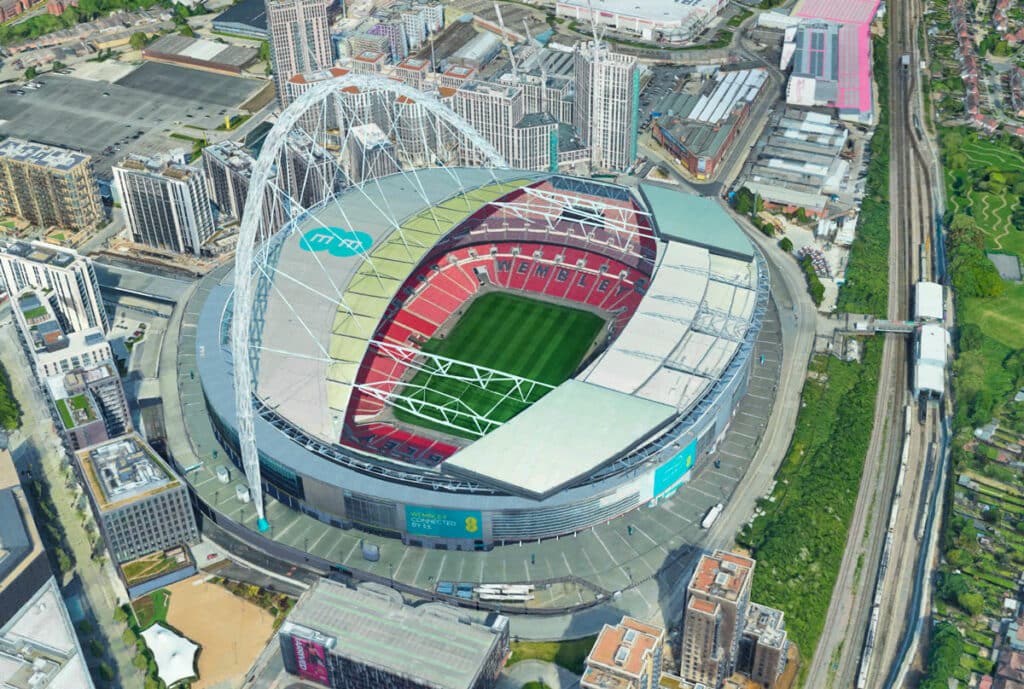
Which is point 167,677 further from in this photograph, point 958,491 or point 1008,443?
point 1008,443

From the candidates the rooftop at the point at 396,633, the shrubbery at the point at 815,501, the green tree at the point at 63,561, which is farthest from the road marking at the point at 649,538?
the green tree at the point at 63,561

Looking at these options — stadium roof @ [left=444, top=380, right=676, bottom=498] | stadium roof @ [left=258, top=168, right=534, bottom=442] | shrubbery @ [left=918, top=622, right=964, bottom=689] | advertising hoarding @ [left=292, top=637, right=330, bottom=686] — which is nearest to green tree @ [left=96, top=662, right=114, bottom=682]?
advertising hoarding @ [left=292, top=637, right=330, bottom=686]

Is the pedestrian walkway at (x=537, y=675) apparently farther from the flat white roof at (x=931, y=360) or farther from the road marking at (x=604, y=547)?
the flat white roof at (x=931, y=360)

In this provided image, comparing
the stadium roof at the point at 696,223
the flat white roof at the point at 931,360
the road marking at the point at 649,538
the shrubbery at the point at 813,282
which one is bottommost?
the road marking at the point at 649,538

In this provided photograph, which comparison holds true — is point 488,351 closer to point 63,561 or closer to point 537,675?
point 537,675

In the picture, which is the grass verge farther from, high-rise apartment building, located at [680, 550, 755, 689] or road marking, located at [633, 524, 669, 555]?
road marking, located at [633, 524, 669, 555]

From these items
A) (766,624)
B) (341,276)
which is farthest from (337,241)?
(766,624)
